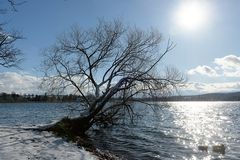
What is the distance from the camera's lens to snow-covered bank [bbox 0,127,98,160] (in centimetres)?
1206

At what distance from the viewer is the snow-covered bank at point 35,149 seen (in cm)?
1206

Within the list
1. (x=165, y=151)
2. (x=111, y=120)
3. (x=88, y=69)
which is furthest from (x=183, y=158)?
(x=88, y=69)

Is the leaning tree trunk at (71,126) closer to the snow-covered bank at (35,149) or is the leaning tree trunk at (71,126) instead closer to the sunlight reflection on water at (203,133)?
the snow-covered bank at (35,149)

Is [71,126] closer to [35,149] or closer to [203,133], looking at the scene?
[35,149]

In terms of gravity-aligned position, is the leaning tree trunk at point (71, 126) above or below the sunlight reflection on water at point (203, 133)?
above

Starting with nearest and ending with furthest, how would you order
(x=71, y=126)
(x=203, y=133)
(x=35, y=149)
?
(x=35, y=149) → (x=71, y=126) → (x=203, y=133)

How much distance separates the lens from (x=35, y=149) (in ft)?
43.9

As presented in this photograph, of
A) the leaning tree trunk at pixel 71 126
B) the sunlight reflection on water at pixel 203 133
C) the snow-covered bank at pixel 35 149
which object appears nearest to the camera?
the snow-covered bank at pixel 35 149

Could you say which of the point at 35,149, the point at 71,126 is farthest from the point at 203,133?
the point at 35,149

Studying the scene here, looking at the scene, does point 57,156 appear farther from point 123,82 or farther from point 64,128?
point 123,82

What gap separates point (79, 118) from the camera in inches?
923

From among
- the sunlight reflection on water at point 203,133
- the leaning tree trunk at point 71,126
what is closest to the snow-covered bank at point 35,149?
the leaning tree trunk at point 71,126

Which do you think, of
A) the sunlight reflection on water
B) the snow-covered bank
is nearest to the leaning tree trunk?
the snow-covered bank

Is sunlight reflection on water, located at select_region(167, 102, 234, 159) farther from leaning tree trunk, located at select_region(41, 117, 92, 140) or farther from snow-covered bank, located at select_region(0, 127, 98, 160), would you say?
snow-covered bank, located at select_region(0, 127, 98, 160)
